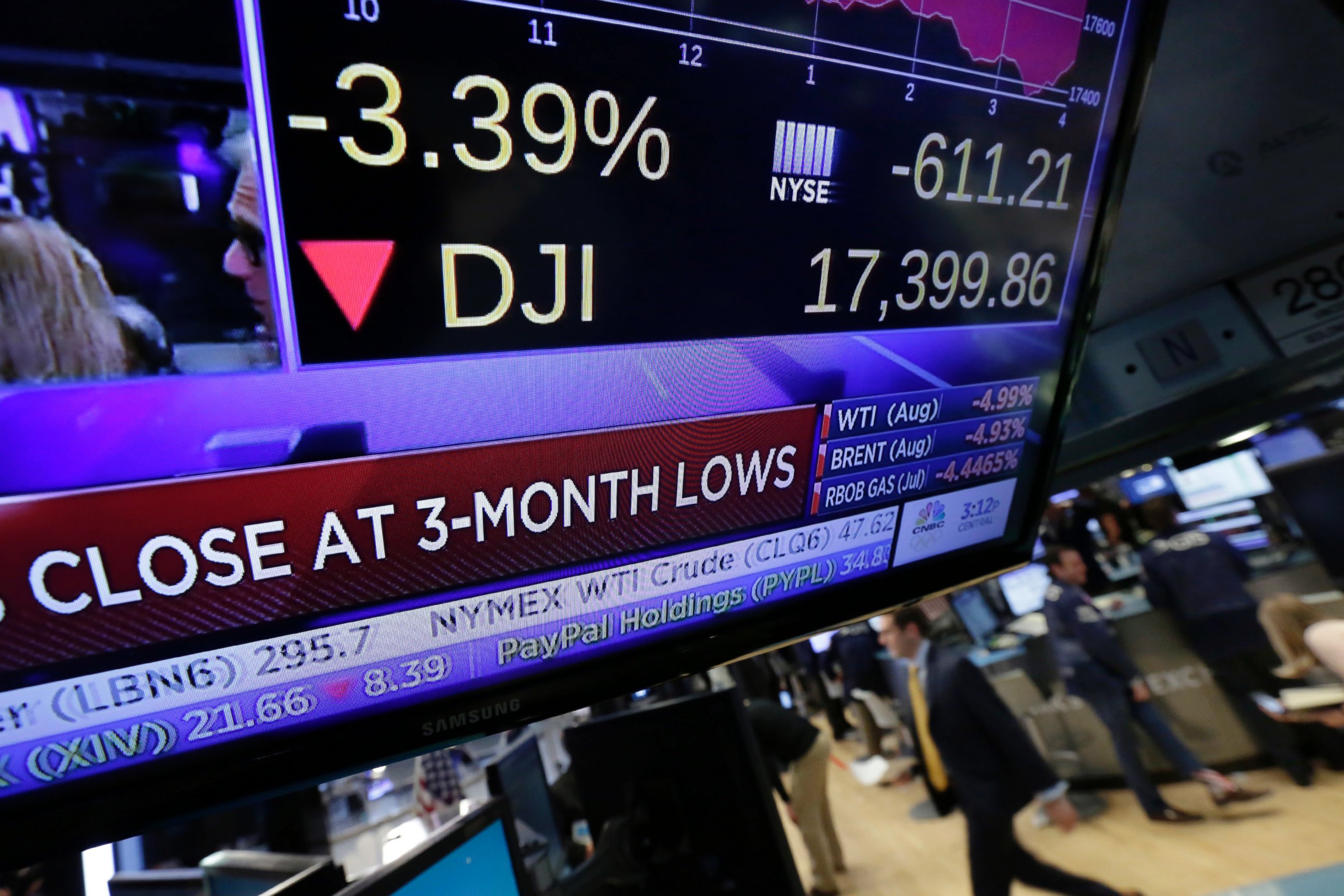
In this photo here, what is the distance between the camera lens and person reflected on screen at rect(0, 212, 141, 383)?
19.7 inches

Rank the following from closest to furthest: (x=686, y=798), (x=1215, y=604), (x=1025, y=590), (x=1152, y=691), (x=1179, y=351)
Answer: (x=686, y=798)
(x=1179, y=351)
(x=1215, y=604)
(x=1152, y=691)
(x=1025, y=590)

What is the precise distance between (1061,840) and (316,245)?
3.00 m

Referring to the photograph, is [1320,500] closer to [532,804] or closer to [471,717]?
[532,804]

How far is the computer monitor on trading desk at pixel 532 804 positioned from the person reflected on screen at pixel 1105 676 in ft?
8.36

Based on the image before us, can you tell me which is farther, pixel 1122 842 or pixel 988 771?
pixel 1122 842

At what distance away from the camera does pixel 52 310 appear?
1.69 feet

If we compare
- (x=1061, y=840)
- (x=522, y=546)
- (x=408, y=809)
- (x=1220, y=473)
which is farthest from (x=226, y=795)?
(x=1220, y=473)

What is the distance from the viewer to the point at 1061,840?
103 inches

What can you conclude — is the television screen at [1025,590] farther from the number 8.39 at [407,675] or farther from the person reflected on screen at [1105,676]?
the number 8.39 at [407,675]

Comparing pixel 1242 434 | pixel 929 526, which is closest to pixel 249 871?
pixel 929 526

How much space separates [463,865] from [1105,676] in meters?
3.27

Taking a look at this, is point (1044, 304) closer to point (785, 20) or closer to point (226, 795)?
point (785, 20)

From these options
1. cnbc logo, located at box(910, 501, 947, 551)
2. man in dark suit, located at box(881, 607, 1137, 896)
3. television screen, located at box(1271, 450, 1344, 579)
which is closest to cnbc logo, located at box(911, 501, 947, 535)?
cnbc logo, located at box(910, 501, 947, 551)

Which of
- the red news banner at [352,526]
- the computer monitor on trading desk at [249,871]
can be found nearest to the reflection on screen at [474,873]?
the computer monitor on trading desk at [249,871]
